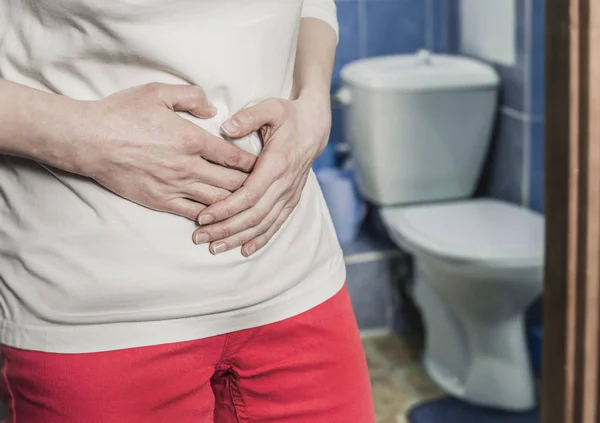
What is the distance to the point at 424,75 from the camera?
2529 millimetres

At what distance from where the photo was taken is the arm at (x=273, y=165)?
2.60 feet

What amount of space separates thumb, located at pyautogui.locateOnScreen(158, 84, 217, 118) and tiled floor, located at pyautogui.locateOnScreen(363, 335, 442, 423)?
156cm

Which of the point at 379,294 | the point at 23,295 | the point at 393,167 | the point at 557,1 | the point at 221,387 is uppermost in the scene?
the point at 557,1

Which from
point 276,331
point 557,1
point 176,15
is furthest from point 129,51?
point 557,1

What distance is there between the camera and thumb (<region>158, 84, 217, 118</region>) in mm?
757

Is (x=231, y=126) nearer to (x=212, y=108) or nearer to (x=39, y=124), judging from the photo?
(x=212, y=108)

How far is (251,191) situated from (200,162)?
0.18ft

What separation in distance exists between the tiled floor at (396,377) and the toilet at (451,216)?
0.17 ft

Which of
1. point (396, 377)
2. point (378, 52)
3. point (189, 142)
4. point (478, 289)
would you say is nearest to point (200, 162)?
point (189, 142)

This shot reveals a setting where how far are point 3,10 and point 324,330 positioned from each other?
0.42 meters

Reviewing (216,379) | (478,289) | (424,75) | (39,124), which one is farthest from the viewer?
(424,75)

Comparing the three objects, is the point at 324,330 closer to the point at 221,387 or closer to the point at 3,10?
the point at 221,387

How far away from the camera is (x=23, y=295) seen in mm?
761

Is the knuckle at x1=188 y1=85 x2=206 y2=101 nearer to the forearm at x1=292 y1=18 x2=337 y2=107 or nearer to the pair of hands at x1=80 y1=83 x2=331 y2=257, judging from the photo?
the pair of hands at x1=80 y1=83 x2=331 y2=257
